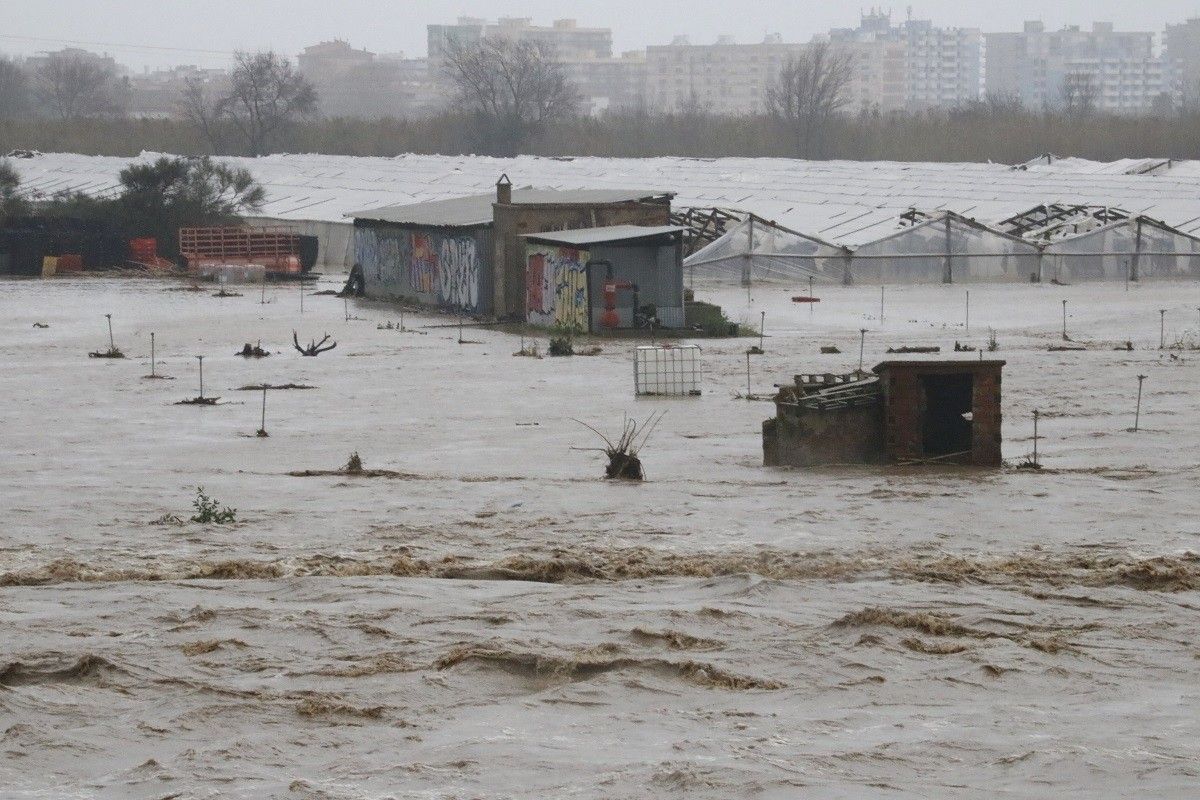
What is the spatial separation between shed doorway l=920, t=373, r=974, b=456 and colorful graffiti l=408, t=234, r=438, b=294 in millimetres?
26141

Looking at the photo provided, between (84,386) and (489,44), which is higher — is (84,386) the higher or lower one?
the lower one

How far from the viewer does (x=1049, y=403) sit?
2452cm

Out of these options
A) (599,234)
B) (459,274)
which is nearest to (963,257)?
(459,274)

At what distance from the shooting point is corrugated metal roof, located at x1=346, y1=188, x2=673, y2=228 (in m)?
43.5

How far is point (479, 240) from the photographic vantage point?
1644 inches

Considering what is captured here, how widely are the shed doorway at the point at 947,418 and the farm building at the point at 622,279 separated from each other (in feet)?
56.2

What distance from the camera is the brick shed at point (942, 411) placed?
18.5m

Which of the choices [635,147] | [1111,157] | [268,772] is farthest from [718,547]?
[635,147]

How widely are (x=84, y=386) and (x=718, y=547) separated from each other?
48.4 feet

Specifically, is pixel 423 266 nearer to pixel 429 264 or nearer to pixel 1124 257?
pixel 429 264

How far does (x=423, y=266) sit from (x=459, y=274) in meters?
2.74

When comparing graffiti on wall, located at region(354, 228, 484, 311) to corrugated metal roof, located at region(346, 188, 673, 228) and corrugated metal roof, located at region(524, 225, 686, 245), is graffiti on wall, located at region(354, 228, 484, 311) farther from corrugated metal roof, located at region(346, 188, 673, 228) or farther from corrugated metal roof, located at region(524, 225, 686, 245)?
corrugated metal roof, located at region(524, 225, 686, 245)

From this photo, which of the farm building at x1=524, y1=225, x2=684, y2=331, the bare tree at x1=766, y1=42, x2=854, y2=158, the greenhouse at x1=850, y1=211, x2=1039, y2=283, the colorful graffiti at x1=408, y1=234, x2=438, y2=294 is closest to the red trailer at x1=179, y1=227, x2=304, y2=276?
the colorful graffiti at x1=408, y1=234, x2=438, y2=294

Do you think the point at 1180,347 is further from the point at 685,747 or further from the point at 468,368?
the point at 685,747
